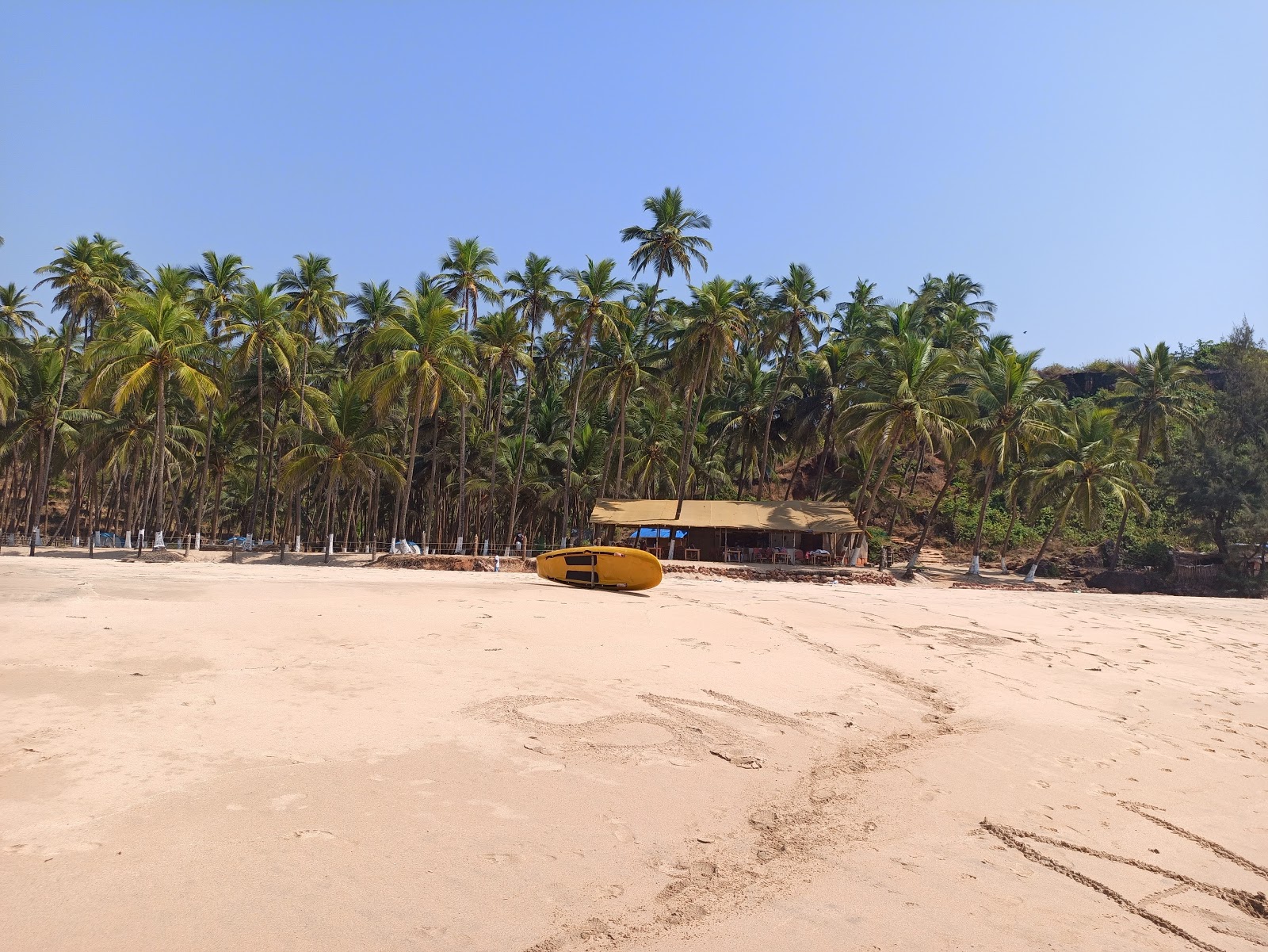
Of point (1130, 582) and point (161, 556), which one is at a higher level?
point (1130, 582)

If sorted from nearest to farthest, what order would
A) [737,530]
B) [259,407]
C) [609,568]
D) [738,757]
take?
[738,757]
[609,568]
[737,530]
[259,407]

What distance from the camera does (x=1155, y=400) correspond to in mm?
38625

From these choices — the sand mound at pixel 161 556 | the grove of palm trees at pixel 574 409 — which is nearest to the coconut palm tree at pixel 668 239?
the grove of palm trees at pixel 574 409

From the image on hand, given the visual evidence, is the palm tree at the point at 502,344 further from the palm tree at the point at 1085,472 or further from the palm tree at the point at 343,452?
the palm tree at the point at 1085,472

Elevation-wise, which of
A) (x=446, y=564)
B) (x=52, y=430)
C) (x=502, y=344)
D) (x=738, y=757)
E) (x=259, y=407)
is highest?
(x=502, y=344)

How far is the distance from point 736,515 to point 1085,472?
14.2 meters

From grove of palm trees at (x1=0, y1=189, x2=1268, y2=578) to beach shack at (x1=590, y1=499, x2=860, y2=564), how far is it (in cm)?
167

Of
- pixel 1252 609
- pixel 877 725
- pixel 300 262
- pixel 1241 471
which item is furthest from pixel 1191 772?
pixel 300 262

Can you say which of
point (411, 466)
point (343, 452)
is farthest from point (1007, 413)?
point (343, 452)

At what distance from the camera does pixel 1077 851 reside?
545cm

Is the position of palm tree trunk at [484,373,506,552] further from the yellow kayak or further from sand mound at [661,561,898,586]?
the yellow kayak

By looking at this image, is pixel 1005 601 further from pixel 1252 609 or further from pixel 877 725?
pixel 877 725

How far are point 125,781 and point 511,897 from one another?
2736mm

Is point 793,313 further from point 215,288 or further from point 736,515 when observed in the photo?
point 215,288
